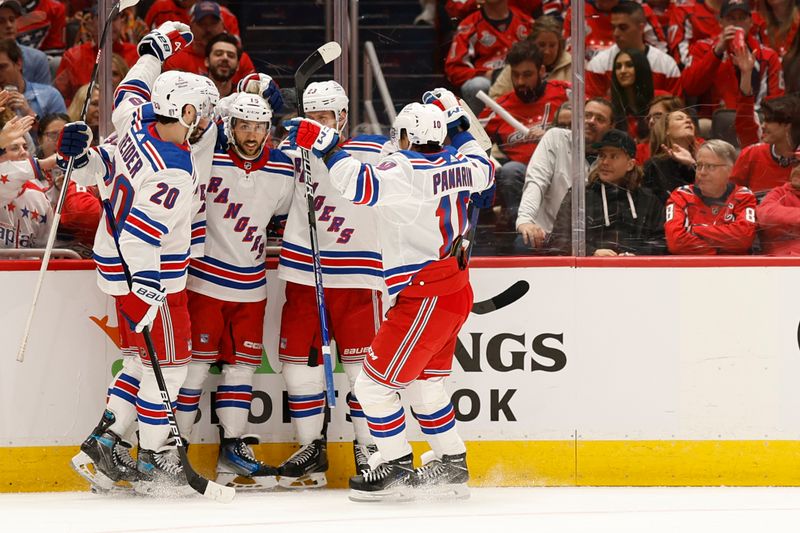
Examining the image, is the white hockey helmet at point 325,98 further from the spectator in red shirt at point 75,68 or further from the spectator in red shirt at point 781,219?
the spectator in red shirt at point 781,219

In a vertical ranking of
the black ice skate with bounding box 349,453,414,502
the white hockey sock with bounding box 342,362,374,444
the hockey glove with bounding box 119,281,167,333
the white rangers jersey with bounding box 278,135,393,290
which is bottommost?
the black ice skate with bounding box 349,453,414,502

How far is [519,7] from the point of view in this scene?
14.6ft

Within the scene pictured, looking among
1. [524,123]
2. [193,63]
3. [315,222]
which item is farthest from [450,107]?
[193,63]

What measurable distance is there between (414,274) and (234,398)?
0.81m

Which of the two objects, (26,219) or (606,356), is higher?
(26,219)

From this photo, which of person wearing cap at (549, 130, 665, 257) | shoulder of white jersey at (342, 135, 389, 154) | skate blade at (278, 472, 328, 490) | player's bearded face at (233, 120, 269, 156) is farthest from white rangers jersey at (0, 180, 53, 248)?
person wearing cap at (549, 130, 665, 257)

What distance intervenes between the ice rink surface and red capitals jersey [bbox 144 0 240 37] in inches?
67.3

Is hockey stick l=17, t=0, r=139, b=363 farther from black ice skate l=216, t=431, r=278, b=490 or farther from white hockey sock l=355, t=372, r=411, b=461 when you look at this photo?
white hockey sock l=355, t=372, r=411, b=461

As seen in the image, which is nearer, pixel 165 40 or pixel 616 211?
pixel 165 40

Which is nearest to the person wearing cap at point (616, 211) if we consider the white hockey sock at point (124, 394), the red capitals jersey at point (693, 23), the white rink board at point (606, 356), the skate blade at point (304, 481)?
the white rink board at point (606, 356)

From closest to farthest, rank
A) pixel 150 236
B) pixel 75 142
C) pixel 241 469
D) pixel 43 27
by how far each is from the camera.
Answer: pixel 150 236
pixel 75 142
pixel 241 469
pixel 43 27

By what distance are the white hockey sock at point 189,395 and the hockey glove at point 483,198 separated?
108 centimetres

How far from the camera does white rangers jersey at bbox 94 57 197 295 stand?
3.74 m

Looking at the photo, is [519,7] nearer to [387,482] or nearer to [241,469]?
[387,482]
